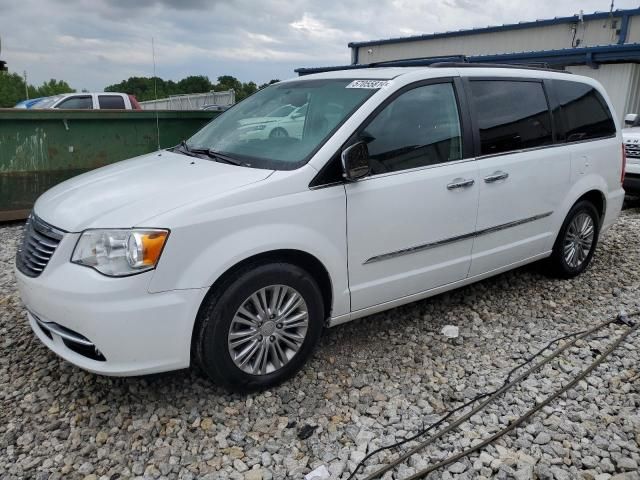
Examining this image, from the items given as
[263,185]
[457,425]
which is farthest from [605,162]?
[263,185]

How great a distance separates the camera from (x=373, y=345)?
12.2ft

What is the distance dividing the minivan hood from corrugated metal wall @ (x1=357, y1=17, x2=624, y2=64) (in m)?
17.2

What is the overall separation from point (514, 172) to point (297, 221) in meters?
1.89

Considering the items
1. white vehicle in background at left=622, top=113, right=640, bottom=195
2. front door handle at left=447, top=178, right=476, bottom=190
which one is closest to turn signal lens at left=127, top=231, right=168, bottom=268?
front door handle at left=447, top=178, right=476, bottom=190

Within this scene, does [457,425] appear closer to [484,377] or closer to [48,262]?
[484,377]

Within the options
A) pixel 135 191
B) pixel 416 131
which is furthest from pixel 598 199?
pixel 135 191

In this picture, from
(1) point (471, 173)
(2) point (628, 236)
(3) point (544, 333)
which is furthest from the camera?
(2) point (628, 236)

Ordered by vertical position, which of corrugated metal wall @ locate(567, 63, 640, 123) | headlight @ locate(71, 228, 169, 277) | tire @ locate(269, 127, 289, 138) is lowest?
headlight @ locate(71, 228, 169, 277)

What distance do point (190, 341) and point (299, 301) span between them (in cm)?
65

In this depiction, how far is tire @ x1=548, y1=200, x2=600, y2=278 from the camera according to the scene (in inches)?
182

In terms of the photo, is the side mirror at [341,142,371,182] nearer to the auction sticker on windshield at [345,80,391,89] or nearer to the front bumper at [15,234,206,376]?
the auction sticker on windshield at [345,80,391,89]

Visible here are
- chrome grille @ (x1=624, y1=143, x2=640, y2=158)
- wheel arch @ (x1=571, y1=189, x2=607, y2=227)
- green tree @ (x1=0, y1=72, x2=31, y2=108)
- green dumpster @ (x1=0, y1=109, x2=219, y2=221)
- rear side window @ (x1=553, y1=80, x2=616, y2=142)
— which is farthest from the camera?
green tree @ (x1=0, y1=72, x2=31, y2=108)

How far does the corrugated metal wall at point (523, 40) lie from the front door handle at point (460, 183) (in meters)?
15.8

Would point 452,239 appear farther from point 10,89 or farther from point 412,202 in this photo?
point 10,89
